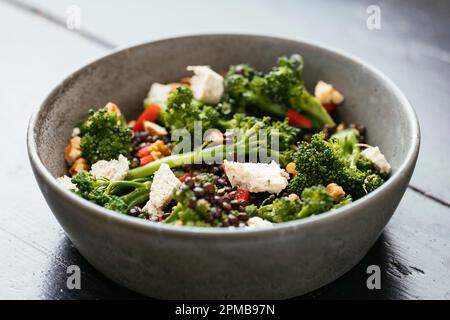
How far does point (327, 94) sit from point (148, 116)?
2.63ft

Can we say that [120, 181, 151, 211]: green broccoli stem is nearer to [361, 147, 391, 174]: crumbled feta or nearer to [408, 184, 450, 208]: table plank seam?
[361, 147, 391, 174]: crumbled feta

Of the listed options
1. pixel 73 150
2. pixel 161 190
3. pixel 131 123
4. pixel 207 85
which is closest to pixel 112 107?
pixel 131 123

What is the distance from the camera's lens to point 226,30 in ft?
12.4

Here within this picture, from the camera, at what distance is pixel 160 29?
3.88 metres

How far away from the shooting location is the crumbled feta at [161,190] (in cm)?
214

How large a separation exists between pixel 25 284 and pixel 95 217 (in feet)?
1.62

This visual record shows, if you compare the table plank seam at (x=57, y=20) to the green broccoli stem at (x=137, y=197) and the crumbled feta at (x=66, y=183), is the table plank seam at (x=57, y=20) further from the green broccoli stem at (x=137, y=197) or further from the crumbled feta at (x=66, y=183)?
the green broccoli stem at (x=137, y=197)

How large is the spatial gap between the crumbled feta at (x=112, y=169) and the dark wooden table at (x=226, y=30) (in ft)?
0.87

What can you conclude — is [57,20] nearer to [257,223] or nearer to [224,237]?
[257,223]

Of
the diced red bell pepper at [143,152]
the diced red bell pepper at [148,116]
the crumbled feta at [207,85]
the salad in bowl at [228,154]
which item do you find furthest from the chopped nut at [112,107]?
the crumbled feta at [207,85]

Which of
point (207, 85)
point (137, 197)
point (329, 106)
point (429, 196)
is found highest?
point (207, 85)

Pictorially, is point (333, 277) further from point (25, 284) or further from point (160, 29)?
point (160, 29)

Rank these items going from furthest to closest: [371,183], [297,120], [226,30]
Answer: [226,30], [297,120], [371,183]
